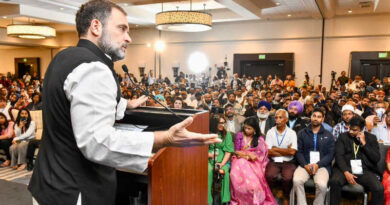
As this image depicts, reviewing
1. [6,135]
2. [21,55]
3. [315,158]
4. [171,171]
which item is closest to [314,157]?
[315,158]

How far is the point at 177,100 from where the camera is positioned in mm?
5520

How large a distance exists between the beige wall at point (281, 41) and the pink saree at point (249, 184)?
874 centimetres

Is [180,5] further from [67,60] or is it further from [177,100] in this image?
[67,60]

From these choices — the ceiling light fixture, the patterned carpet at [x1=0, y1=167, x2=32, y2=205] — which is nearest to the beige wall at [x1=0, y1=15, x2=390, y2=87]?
the ceiling light fixture

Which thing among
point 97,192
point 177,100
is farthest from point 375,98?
point 97,192

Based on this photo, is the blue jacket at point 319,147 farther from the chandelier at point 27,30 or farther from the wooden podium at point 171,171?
the chandelier at point 27,30

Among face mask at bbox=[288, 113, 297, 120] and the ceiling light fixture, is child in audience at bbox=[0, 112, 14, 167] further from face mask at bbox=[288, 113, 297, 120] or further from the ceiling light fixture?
face mask at bbox=[288, 113, 297, 120]

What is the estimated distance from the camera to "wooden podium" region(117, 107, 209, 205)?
1.22 meters

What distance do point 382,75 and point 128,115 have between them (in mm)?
11262

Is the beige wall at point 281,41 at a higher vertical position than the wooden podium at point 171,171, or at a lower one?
higher

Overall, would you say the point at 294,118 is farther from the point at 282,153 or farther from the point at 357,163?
the point at 357,163

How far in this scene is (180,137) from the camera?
0.82m

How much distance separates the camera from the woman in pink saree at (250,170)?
324cm

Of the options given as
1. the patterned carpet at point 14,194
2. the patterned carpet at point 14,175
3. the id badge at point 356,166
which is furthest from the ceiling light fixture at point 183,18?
the patterned carpet at point 14,194
